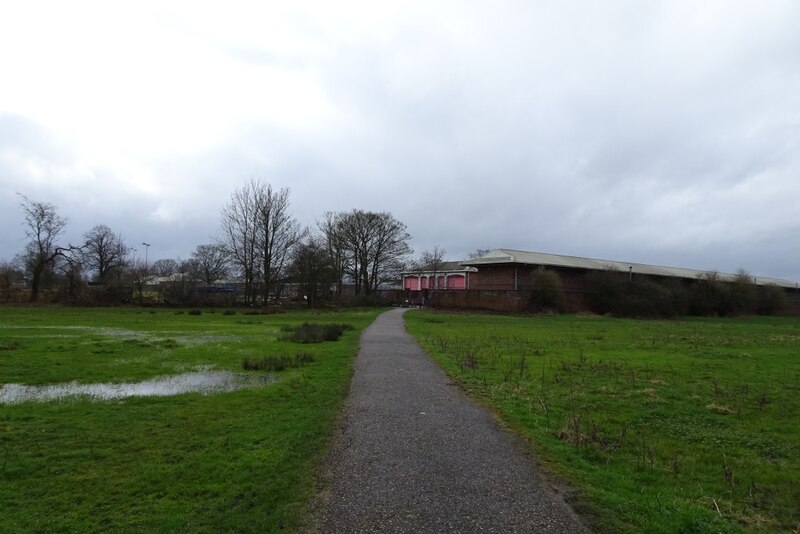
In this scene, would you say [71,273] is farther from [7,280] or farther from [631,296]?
[631,296]

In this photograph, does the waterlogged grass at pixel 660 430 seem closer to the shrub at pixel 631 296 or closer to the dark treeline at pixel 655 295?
the dark treeline at pixel 655 295

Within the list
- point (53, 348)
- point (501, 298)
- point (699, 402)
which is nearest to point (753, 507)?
point (699, 402)

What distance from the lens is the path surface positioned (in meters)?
4.30

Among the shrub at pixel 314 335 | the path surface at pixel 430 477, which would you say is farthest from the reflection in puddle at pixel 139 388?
the shrub at pixel 314 335

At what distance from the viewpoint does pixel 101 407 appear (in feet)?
28.8

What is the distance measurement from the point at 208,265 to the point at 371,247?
3893 cm

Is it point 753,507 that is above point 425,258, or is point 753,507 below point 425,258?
below

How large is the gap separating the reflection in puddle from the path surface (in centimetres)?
354

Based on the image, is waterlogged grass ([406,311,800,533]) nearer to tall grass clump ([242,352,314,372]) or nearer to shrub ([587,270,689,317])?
tall grass clump ([242,352,314,372])

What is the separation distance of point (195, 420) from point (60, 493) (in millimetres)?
3032

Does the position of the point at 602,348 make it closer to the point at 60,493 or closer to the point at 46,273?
the point at 60,493

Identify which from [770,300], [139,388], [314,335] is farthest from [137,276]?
[770,300]

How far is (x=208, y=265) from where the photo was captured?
93.6 metres

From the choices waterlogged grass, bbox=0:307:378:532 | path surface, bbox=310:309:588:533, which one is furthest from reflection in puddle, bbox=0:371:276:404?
path surface, bbox=310:309:588:533
